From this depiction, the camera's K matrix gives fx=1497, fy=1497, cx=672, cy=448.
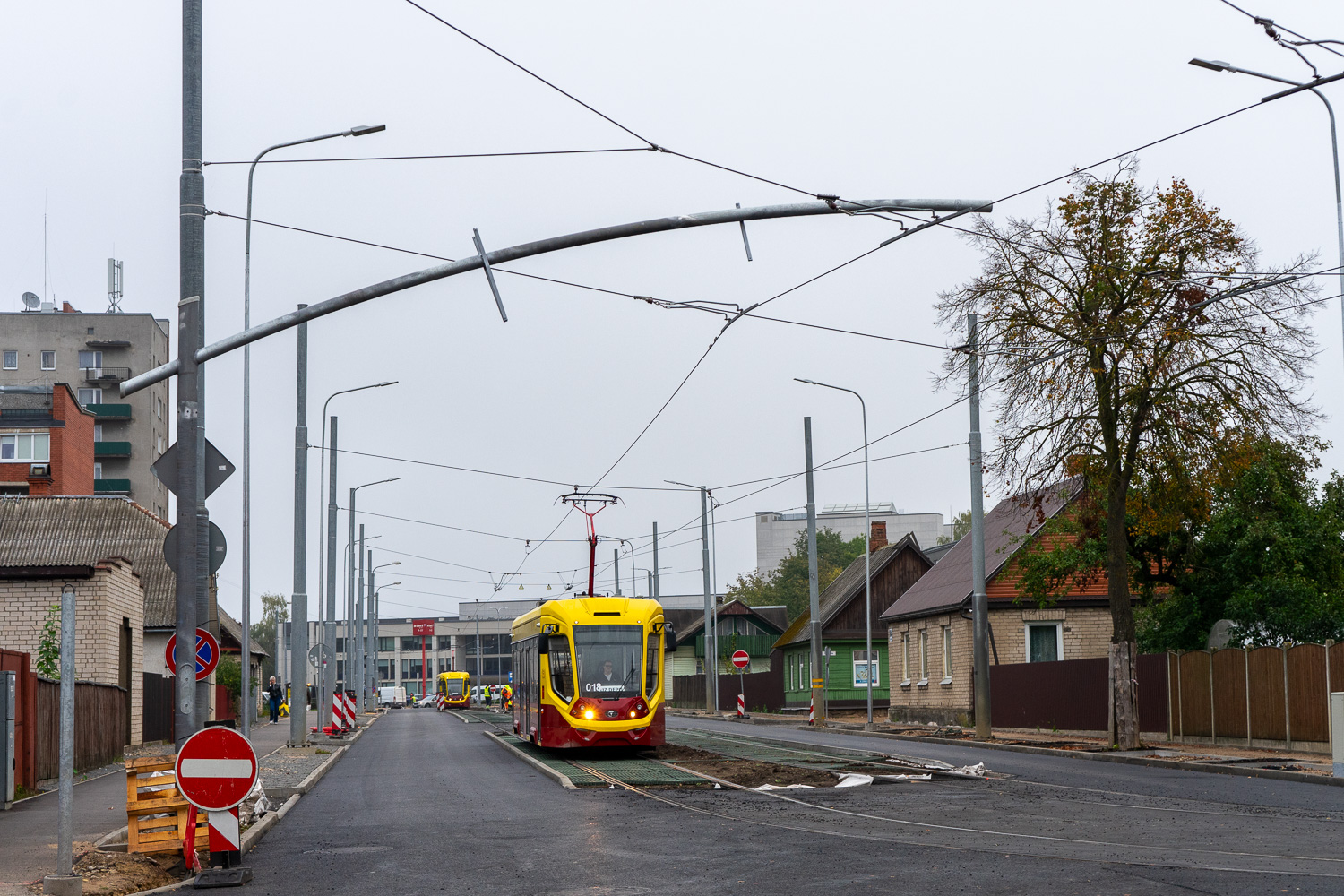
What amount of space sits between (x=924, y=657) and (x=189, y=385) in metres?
38.8

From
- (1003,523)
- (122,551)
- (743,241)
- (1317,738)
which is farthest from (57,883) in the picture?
(1003,523)

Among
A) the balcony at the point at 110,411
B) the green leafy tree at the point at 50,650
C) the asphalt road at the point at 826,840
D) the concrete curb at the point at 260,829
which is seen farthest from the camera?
the balcony at the point at 110,411

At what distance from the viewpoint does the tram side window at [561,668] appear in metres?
27.5

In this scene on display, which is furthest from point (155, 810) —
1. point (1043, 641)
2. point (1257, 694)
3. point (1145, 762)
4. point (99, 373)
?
point (99, 373)

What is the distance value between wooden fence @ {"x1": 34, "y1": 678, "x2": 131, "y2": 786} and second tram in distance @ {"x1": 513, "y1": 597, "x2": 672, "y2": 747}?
316 inches

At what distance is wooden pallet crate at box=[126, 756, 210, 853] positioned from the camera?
1282 cm

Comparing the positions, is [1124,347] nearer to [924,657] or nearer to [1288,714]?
[1288,714]

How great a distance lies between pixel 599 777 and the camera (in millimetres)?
22344

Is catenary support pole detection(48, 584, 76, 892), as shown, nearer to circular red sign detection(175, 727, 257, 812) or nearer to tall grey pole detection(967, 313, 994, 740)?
circular red sign detection(175, 727, 257, 812)

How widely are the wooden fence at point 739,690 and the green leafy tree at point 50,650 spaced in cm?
3600

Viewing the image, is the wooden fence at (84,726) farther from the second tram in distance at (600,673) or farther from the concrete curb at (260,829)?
the second tram in distance at (600,673)

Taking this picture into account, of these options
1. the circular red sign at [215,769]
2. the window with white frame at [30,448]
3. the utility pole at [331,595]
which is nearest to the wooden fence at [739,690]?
the utility pole at [331,595]

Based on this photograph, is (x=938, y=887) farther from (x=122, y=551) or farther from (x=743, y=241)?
(x=122, y=551)

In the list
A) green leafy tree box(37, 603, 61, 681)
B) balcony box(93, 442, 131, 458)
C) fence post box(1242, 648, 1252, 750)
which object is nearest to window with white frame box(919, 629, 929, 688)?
fence post box(1242, 648, 1252, 750)
